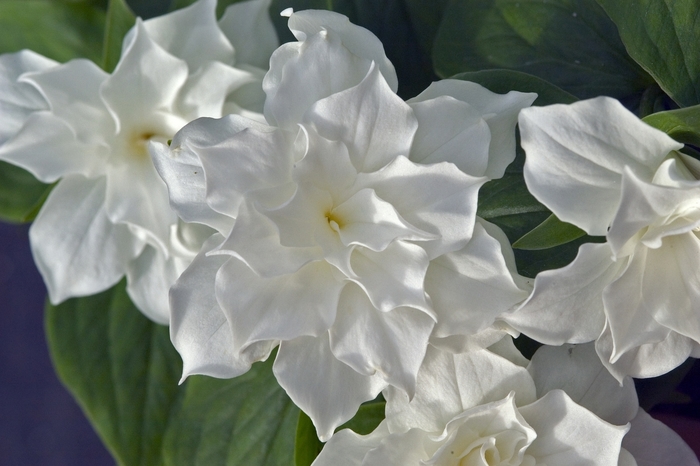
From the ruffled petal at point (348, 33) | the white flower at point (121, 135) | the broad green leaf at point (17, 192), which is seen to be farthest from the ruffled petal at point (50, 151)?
the ruffled petal at point (348, 33)

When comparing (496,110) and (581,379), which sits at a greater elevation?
(496,110)

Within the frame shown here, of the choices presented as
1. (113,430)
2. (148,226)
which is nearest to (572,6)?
(148,226)

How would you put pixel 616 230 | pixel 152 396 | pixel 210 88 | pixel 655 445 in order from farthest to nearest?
pixel 152 396 → pixel 210 88 → pixel 655 445 → pixel 616 230

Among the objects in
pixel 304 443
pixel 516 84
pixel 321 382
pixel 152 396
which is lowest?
pixel 152 396

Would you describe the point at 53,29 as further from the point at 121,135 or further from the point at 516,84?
the point at 516,84

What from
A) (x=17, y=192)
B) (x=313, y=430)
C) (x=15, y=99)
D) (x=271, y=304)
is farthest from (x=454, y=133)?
(x=17, y=192)

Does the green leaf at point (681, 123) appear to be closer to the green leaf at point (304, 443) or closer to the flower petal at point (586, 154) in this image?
the flower petal at point (586, 154)
